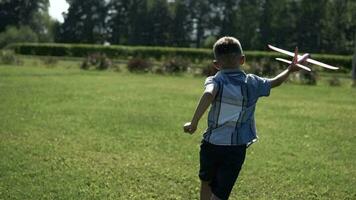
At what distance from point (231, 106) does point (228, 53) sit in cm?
40

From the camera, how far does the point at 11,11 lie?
82.9 metres

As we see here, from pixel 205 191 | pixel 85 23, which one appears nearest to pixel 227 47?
pixel 205 191

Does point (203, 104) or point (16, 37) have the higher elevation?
point (203, 104)

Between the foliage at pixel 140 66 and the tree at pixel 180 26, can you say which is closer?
the foliage at pixel 140 66

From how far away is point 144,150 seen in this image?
840cm

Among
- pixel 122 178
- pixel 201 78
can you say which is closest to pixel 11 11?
pixel 201 78

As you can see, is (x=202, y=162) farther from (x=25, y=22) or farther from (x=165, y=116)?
(x=25, y=22)

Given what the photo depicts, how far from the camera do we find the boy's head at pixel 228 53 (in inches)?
173

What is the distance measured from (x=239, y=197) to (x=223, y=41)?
2.30m

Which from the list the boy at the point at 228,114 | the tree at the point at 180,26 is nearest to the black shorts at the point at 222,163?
the boy at the point at 228,114

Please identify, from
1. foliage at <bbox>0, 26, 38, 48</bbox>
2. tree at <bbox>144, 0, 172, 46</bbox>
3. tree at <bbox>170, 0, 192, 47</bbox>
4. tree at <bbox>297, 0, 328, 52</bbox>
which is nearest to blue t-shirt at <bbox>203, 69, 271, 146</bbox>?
foliage at <bbox>0, 26, 38, 48</bbox>

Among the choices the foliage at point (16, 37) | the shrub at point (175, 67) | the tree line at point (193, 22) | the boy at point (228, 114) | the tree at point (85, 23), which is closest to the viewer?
the boy at point (228, 114)

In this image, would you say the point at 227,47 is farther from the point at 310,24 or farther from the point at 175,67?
the point at 310,24

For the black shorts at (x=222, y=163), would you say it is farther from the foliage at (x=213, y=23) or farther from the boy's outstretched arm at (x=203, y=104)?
the foliage at (x=213, y=23)
